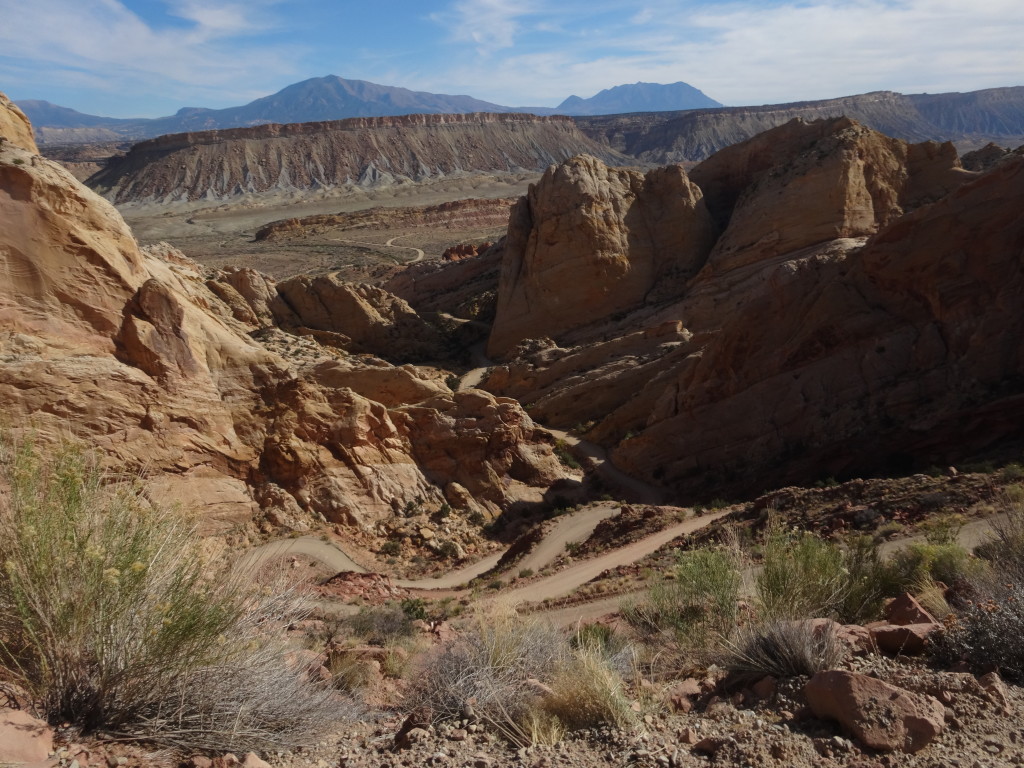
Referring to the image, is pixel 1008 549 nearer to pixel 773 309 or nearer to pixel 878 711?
pixel 878 711

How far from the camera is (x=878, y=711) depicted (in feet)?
18.1

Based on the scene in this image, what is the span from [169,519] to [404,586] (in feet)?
39.8

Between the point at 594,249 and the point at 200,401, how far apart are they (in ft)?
79.8

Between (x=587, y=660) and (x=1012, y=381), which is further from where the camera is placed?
(x=1012, y=381)

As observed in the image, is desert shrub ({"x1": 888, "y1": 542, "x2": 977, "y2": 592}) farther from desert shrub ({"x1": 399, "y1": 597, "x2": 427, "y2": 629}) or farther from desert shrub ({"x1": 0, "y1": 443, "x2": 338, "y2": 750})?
desert shrub ({"x1": 399, "y1": 597, "x2": 427, "y2": 629})

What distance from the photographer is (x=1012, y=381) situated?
18516 mm

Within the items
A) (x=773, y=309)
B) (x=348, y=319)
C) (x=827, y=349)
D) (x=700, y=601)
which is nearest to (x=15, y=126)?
(x=700, y=601)

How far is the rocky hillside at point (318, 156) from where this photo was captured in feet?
469

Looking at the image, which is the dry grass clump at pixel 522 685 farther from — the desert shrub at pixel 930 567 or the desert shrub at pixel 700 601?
the desert shrub at pixel 930 567

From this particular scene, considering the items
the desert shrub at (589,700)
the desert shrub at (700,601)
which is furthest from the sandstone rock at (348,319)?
the desert shrub at (589,700)

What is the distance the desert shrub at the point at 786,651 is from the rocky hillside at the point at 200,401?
8.22m

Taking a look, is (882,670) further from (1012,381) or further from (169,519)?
(1012,381)

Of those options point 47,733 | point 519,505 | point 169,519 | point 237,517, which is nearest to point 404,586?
point 237,517

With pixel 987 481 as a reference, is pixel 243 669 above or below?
above
